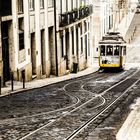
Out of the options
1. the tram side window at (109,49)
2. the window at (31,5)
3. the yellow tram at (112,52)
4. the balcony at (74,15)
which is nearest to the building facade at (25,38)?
the window at (31,5)

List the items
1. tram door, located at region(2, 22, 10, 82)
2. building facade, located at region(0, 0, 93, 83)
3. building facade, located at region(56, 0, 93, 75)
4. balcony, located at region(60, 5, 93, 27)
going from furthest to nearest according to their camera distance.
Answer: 1. building facade, located at region(56, 0, 93, 75)
2. balcony, located at region(60, 5, 93, 27)
3. building facade, located at region(0, 0, 93, 83)
4. tram door, located at region(2, 22, 10, 82)

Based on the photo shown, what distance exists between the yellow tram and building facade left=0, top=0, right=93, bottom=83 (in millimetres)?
3203

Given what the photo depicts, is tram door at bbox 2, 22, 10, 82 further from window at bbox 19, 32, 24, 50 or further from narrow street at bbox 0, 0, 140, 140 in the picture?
window at bbox 19, 32, 24, 50

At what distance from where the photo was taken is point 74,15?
141ft

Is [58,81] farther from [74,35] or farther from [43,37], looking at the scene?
[74,35]

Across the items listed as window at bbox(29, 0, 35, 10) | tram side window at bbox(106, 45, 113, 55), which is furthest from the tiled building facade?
tram side window at bbox(106, 45, 113, 55)

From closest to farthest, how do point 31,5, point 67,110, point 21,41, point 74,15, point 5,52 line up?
point 67,110 < point 5,52 < point 21,41 < point 31,5 < point 74,15

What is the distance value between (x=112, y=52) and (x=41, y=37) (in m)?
7.35

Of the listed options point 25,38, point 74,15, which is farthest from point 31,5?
point 74,15

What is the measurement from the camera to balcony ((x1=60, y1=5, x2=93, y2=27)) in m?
39.0

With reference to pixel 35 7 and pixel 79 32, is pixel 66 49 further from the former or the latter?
pixel 35 7

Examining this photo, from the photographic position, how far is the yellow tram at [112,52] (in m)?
39.2

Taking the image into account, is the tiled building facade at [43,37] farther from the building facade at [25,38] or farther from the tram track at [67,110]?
the tram track at [67,110]

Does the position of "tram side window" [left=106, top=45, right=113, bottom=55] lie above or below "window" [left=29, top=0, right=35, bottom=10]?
below
